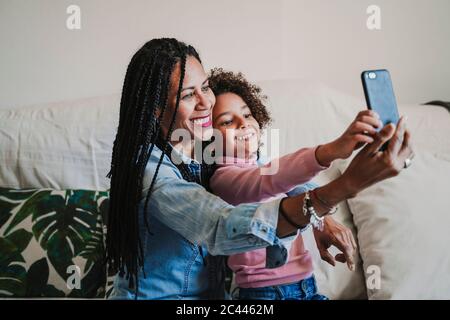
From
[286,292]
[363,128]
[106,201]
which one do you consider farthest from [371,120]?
[106,201]

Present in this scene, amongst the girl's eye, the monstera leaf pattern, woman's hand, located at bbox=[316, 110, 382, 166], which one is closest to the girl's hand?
woman's hand, located at bbox=[316, 110, 382, 166]

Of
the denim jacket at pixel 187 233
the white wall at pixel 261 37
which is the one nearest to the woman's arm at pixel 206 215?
the denim jacket at pixel 187 233

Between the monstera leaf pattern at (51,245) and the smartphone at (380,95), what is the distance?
0.51 meters

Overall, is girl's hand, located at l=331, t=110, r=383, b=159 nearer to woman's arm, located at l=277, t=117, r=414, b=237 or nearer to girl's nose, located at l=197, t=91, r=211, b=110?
woman's arm, located at l=277, t=117, r=414, b=237

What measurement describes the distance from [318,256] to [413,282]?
153mm

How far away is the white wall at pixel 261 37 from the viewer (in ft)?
2.83

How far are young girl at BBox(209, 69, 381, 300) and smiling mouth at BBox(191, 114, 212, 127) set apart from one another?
0.04 feet

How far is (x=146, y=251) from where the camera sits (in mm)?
714

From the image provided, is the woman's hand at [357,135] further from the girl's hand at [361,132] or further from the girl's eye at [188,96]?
the girl's eye at [188,96]

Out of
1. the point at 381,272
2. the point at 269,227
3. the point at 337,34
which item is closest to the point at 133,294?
the point at 269,227

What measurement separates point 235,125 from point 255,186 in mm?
94

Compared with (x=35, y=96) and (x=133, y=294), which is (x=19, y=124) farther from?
(x=133, y=294)

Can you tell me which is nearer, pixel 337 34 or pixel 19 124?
pixel 337 34
